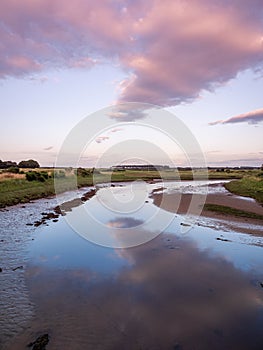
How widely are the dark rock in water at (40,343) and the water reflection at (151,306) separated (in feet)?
0.51

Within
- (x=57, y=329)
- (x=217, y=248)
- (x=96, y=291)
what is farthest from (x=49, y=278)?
(x=217, y=248)

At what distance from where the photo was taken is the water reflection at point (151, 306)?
244 inches

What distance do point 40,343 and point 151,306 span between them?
317 cm

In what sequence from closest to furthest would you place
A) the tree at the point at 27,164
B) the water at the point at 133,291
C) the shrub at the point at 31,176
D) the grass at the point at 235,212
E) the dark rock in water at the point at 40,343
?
1. the dark rock in water at the point at 40,343
2. the water at the point at 133,291
3. the grass at the point at 235,212
4. the shrub at the point at 31,176
5. the tree at the point at 27,164

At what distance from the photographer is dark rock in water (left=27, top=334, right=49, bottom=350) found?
5.75 metres

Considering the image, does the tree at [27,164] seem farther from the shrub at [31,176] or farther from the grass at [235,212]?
the grass at [235,212]

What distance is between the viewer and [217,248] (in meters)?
13.3

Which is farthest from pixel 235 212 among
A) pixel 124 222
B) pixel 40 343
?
pixel 40 343

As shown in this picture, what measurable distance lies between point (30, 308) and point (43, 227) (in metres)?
11.1

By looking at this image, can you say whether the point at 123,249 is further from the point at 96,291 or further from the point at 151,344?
the point at 151,344

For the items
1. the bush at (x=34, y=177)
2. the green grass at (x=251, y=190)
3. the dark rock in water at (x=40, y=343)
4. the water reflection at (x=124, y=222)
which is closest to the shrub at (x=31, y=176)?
the bush at (x=34, y=177)

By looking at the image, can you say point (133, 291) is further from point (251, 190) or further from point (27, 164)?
point (27, 164)

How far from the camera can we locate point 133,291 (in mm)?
8664

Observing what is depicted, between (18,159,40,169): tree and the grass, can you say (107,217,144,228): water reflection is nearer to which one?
the grass
